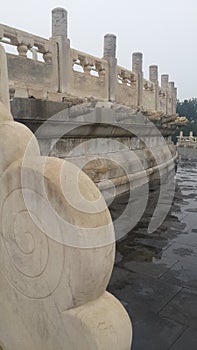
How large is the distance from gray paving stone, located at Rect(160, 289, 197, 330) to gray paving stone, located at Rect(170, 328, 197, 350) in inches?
2.9

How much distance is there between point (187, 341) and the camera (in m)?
1.87

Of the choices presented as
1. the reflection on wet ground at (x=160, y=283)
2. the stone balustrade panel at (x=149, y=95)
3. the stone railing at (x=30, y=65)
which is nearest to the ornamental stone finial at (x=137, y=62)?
the stone balustrade panel at (x=149, y=95)

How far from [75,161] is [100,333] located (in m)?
3.69

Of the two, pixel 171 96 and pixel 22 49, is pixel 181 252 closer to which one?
pixel 22 49

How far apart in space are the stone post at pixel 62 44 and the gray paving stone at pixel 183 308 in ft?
17.6

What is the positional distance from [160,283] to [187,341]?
2.48 feet

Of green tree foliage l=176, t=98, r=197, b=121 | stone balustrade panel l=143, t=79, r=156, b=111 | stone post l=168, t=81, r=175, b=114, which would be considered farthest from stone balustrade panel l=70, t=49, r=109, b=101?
green tree foliage l=176, t=98, r=197, b=121

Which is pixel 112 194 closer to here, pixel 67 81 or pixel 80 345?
pixel 67 81

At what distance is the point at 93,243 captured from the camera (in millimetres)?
1114

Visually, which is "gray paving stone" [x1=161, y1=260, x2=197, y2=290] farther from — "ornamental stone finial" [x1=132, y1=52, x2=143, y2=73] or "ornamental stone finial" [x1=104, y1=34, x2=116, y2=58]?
"ornamental stone finial" [x1=132, y1=52, x2=143, y2=73]

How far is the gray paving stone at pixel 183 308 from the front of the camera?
2088mm

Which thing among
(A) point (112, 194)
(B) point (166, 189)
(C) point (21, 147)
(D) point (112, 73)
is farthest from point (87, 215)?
(D) point (112, 73)

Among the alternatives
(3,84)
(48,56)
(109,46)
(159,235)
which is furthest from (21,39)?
(3,84)

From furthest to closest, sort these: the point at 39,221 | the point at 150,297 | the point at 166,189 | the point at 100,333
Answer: the point at 166,189
the point at 150,297
the point at 39,221
the point at 100,333
